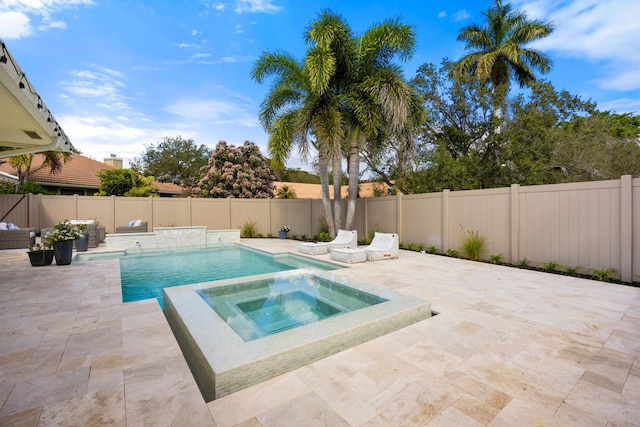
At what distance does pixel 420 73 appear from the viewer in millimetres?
15133

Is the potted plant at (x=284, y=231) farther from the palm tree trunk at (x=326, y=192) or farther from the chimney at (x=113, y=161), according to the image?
the chimney at (x=113, y=161)

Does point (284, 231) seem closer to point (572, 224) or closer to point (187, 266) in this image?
point (187, 266)

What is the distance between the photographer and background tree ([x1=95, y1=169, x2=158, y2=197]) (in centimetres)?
1717

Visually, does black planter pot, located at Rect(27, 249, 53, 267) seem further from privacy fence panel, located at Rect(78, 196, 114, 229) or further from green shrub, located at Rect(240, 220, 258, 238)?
green shrub, located at Rect(240, 220, 258, 238)

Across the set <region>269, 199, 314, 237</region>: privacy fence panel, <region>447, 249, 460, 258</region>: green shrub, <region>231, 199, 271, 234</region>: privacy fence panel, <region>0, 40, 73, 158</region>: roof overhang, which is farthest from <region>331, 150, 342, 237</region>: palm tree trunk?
<region>0, 40, 73, 158</region>: roof overhang

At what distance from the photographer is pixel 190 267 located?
8266 millimetres

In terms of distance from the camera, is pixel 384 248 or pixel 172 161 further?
pixel 172 161

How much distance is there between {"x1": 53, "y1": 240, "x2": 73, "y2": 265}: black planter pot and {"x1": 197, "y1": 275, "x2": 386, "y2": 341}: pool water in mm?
4606

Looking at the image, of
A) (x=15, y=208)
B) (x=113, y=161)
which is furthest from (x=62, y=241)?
(x=113, y=161)

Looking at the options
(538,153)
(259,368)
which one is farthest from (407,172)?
(259,368)

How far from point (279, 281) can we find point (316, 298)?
1.10m

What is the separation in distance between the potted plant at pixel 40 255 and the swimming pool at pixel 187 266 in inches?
56.8

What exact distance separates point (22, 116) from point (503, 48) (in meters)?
19.0

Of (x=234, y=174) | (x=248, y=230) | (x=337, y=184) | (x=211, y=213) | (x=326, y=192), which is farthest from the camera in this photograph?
(x=234, y=174)
